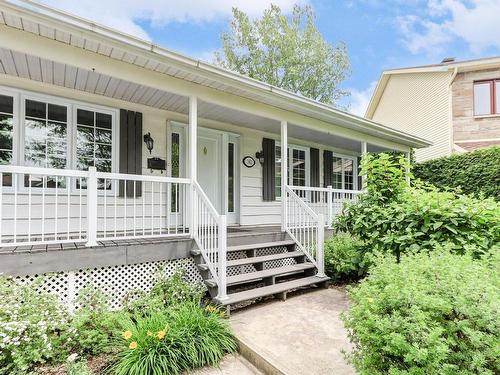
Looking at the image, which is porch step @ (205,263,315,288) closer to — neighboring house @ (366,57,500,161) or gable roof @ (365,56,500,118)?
neighboring house @ (366,57,500,161)

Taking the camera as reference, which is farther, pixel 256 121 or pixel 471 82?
pixel 471 82

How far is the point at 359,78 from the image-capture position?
23328 millimetres

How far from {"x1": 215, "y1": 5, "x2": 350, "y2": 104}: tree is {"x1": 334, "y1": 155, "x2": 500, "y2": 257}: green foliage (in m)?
17.0

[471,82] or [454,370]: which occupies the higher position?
[471,82]

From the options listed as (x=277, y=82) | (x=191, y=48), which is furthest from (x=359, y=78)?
(x=191, y=48)

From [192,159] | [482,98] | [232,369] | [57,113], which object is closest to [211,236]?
[192,159]

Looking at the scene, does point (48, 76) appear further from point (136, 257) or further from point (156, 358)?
point (156, 358)

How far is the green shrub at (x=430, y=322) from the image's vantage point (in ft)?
5.72

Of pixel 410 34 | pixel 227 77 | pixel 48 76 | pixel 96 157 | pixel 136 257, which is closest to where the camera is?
pixel 136 257

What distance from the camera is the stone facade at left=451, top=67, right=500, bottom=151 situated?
13.1m

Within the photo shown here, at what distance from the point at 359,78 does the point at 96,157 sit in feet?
72.5

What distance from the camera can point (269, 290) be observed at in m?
4.42

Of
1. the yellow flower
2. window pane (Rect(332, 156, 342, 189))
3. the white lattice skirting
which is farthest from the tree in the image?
the yellow flower

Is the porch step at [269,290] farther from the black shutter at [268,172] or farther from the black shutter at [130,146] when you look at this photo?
the black shutter at [268,172]
